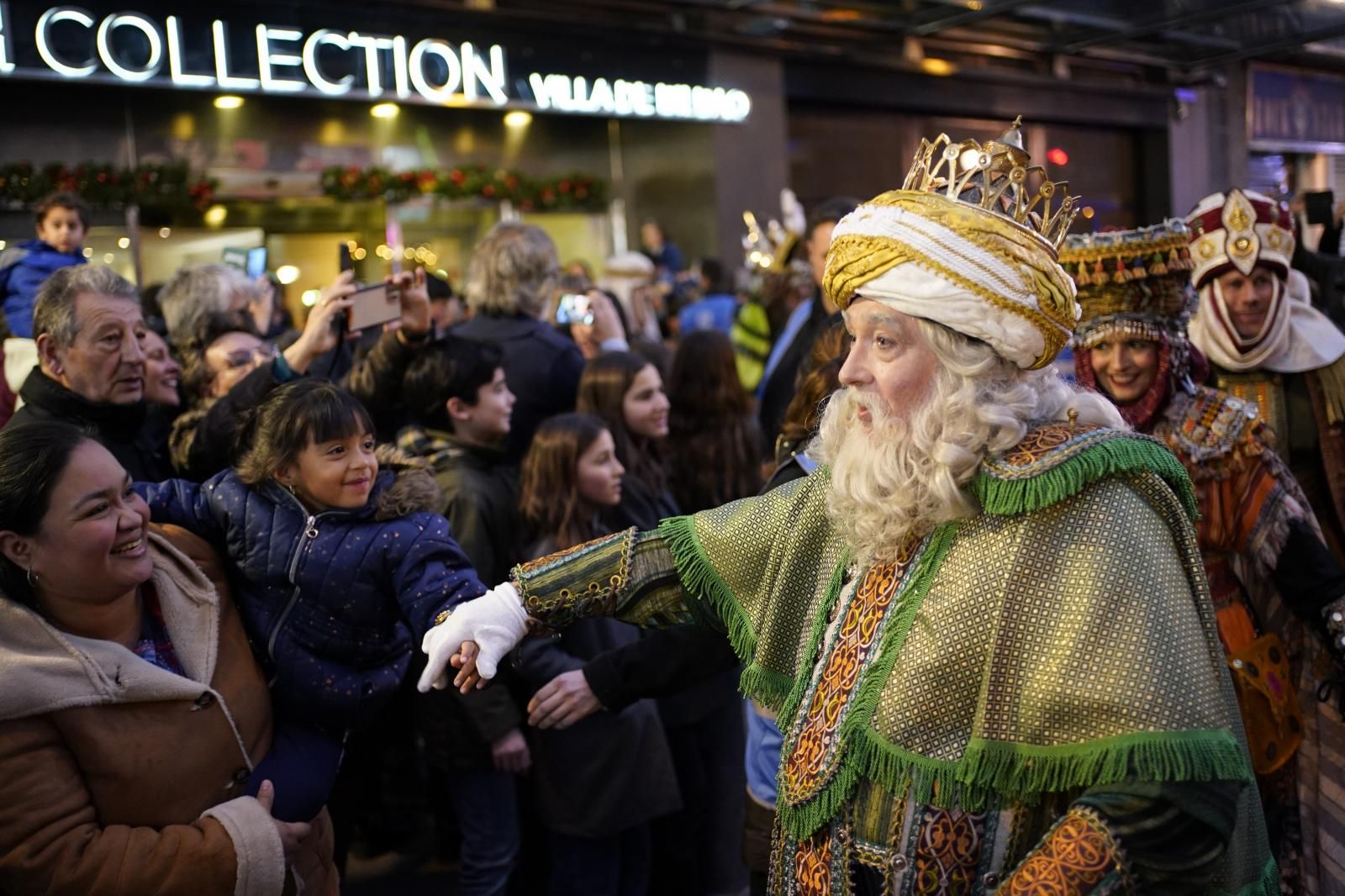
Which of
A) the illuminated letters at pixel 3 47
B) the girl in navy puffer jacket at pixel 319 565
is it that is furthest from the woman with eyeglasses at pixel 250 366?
the illuminated letters at pixel 3 47

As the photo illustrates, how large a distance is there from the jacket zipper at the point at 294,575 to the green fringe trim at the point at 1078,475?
1510mm

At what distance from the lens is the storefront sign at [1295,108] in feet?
55.2

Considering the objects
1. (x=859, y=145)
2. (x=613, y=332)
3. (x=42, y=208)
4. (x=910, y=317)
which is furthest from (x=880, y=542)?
(x=859, y=145)

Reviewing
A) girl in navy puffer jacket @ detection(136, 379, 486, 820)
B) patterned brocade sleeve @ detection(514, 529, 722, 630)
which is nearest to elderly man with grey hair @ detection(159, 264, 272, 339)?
girl in navy puffer jacket @ detection(136, 379, 486, 820)

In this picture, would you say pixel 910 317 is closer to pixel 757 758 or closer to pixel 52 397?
pixel 757 758

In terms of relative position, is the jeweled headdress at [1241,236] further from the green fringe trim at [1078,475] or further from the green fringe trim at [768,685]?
the green fringe trim at [768,685]

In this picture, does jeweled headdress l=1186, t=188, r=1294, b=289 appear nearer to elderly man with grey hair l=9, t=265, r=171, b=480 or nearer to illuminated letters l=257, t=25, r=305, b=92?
elderly man with grey hair l=9, t=265, r=171, b=480

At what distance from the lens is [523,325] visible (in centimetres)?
478

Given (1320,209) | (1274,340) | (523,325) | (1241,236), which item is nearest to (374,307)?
(523,325)

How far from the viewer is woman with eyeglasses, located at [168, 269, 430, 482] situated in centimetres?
332

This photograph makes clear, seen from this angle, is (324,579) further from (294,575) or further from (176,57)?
(176,57)

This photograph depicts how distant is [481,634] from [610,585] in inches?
10.3

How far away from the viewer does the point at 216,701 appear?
242 centimetres

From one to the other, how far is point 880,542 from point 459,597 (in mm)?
931
